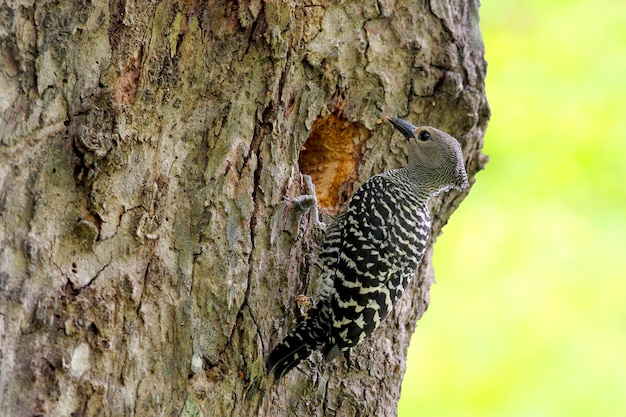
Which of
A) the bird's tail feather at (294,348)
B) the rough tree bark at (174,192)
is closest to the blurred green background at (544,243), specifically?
the rough tree bark at (174,192)

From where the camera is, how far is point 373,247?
17.1 ft

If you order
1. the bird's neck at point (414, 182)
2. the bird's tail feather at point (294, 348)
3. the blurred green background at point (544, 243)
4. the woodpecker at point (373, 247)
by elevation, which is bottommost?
the bird's tail feather at point (294, 348)

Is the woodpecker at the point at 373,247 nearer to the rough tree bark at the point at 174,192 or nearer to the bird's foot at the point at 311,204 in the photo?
the bird's foot at the point at 311,204

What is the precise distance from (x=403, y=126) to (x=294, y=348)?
70.6 inches

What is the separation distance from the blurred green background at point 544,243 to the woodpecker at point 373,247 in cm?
297

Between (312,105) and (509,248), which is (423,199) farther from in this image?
(509,248)

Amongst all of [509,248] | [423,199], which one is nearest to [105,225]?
[423,199]

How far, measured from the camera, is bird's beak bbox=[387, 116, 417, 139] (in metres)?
5.31

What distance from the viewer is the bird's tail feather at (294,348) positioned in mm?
4406

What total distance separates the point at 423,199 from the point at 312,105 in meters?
1.27

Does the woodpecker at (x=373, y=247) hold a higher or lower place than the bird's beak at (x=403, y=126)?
lower

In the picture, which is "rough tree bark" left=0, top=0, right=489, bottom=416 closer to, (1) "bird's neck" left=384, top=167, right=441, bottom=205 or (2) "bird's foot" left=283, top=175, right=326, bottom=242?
(2) "bird's foot" left=283, top=175, right=326, bottom=242

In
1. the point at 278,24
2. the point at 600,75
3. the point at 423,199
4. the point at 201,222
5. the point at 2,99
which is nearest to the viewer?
the point at 2,99

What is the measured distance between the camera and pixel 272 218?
4.59 m
